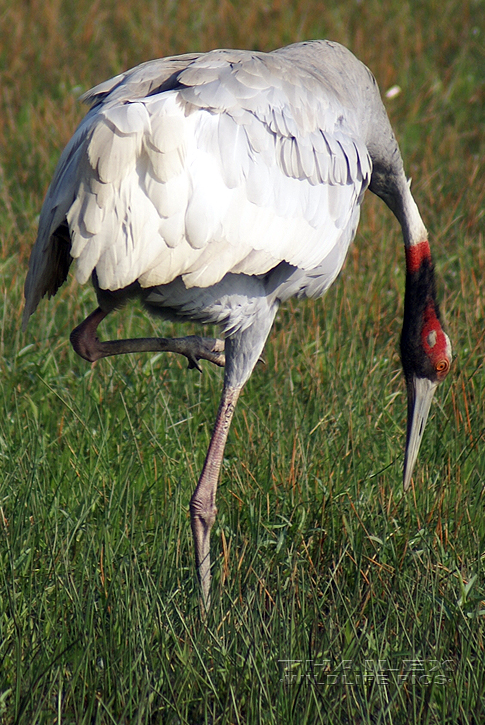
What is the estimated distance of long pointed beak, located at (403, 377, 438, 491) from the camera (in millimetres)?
3534

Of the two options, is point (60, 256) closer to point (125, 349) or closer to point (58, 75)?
point (125, 349)

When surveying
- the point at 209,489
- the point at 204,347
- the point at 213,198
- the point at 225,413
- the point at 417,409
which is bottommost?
the point at 417,409

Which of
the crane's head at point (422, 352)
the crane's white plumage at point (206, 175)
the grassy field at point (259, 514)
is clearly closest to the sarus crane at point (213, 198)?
the crane's white plumage at point (206, 175)

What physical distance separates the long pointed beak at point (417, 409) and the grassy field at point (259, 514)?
3.4 inches

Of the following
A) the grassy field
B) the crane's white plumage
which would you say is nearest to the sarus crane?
the crane's white plumage

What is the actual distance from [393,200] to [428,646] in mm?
2025

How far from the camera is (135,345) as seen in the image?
10.9 ft

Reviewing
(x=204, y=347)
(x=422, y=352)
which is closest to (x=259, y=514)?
(x=204, y=347)

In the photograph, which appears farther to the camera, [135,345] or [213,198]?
[135,345]

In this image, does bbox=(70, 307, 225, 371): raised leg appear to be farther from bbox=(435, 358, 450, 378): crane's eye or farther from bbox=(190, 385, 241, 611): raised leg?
bbox=(435, 358, 450, 378): crane's eye

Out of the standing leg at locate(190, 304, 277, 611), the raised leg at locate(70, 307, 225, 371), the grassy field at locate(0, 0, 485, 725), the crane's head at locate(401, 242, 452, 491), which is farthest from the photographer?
the crane's head at locate(401, 242, 452, 491)

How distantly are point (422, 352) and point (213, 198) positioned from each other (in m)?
1.34

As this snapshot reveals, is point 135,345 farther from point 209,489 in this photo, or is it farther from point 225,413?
point 209,489

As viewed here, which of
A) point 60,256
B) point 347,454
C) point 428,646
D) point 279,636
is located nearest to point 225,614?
point 279,636
